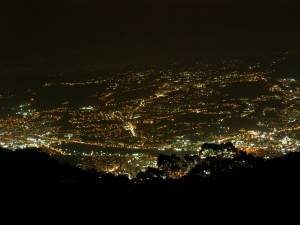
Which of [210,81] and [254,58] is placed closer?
[210,81]

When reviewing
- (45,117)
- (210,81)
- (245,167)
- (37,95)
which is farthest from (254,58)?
(245,167)

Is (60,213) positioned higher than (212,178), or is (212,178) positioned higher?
(212,178)

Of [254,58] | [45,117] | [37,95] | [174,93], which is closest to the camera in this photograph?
[45,117]

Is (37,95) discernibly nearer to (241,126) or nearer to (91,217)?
(241,126)

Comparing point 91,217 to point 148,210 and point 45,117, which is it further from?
point 45,117

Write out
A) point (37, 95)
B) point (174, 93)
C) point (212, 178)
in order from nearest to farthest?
1. point (212, 178)
2. point (174, 93)
3. point (37, 95)

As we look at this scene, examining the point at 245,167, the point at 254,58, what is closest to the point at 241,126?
the point at 245,167

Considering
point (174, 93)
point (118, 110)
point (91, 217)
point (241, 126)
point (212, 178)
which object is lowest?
point (91, 217)
